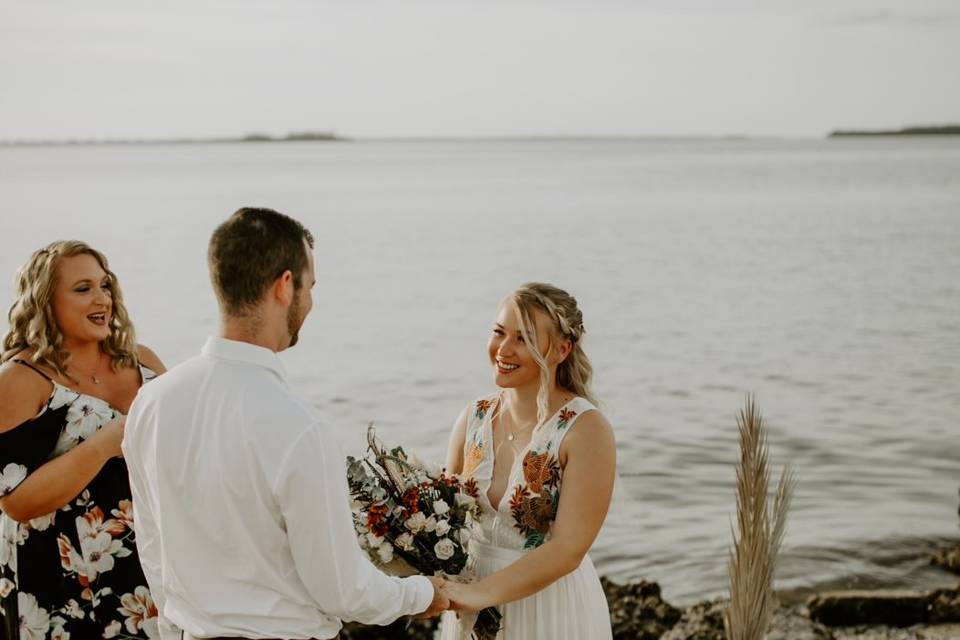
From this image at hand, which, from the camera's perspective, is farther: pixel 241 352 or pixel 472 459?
pixel 472 459

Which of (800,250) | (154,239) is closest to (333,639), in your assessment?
(800,250)

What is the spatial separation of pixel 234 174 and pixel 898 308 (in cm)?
8692

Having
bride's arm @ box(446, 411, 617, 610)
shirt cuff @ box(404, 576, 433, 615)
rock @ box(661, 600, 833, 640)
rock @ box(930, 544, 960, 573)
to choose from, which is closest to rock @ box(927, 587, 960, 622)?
rock @ box(661, 600, 833, 640)

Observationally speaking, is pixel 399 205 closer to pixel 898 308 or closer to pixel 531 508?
pixel 898 308

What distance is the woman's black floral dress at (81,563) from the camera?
4188mm

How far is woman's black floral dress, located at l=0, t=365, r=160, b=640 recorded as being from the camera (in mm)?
4188

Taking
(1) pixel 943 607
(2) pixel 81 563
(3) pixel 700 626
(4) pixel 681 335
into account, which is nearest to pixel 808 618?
(3) pixel 700 626

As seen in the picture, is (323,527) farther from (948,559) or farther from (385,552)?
(948,559)

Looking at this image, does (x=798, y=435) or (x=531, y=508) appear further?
(x=798, y=435)

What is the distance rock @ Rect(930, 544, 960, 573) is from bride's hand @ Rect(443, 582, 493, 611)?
720 centimetres

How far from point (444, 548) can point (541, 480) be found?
468 millimetres

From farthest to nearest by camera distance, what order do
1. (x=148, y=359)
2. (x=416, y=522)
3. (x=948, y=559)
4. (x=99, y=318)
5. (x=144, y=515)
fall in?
(x=948, y=559) → (x=148, y=359) → (x=99, y=318) → (x=416, y=522) → (x=144, y=515)

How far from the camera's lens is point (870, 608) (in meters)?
8.17

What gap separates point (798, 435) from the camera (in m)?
14.3
